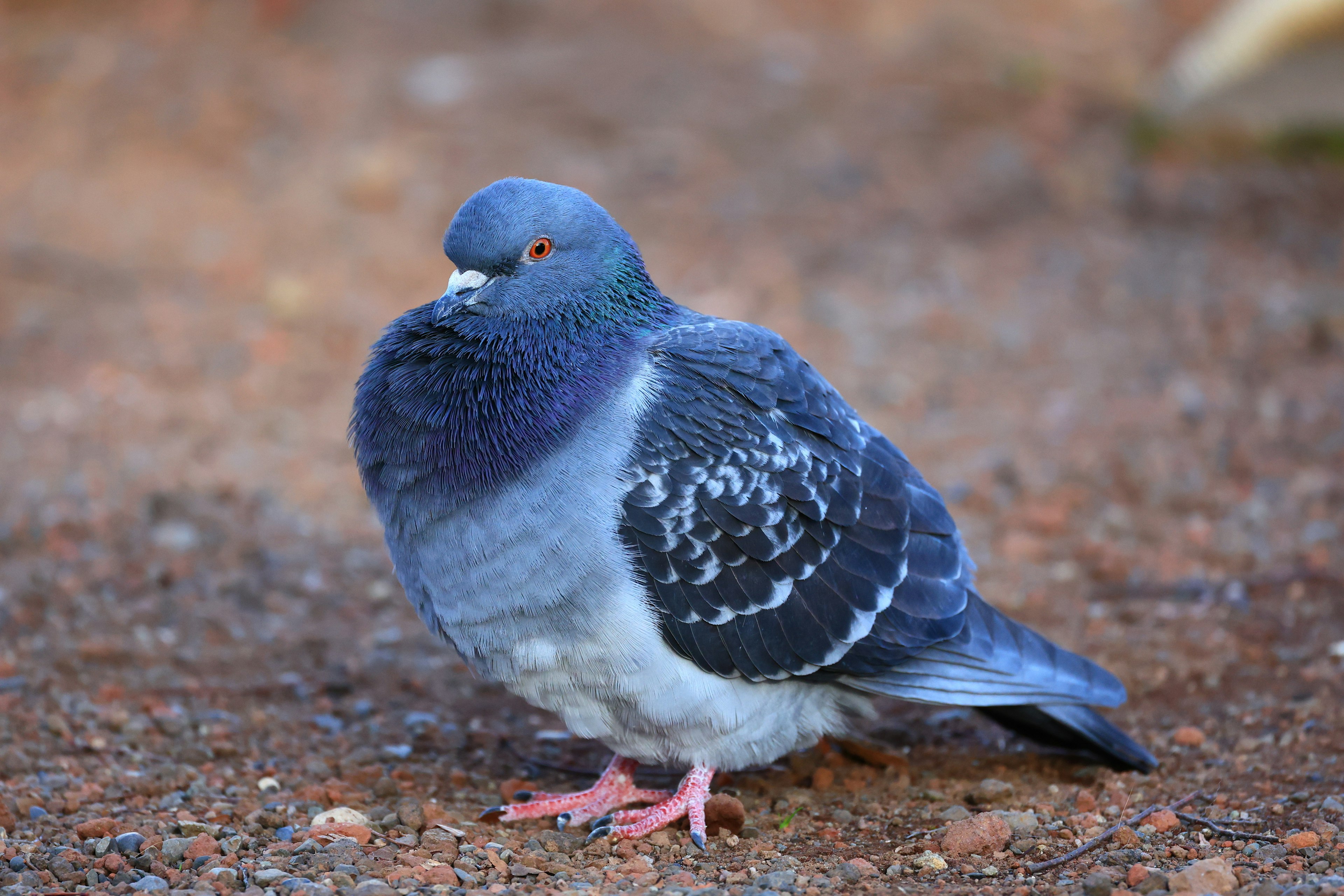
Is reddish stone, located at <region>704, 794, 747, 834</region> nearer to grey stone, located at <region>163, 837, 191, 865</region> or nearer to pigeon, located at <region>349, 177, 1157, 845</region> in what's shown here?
pigeon, located at <region>349, 177, 1157, 845</region>

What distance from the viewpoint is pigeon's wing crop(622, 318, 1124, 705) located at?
14.6 ft

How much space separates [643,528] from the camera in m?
4.39

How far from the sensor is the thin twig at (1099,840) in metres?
4.21

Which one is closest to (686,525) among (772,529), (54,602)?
(772,529)

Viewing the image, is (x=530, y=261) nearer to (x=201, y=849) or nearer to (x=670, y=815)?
(x=670, y=815)

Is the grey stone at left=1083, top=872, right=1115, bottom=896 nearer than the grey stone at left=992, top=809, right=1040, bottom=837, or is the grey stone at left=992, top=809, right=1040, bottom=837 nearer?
the grey stone at left=1083, top=872, right=1115, bottom=896

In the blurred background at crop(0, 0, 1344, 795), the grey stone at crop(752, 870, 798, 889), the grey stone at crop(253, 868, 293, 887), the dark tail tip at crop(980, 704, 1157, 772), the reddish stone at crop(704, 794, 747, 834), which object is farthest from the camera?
the blurred background at crop(0, 0, 1344, 795)

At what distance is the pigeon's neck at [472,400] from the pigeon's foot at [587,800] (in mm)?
1262

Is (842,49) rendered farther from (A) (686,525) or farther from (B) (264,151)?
(A) (686,525)

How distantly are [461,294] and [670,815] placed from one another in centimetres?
216

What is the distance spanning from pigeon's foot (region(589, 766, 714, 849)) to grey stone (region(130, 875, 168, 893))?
151 centimetres

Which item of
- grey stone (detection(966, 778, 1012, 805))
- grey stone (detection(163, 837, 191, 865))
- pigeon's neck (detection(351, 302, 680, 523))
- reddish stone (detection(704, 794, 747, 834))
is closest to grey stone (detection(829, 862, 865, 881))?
reddish stone (detection(704, 794, 747, 834))

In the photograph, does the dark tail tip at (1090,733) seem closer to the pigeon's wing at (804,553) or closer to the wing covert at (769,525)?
the pigeon's wing at (804,553)

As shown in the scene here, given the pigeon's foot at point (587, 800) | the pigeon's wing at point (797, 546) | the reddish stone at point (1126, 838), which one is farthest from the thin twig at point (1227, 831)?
the pigeon's foot at point (587, 800)
